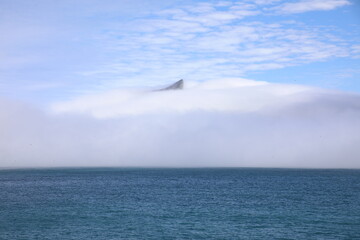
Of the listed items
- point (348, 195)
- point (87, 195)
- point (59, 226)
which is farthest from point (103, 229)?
point (348, 195)

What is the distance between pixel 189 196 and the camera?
399 ft

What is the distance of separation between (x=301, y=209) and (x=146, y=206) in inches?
1509

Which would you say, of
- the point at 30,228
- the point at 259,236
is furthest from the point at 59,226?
the point at 259,236

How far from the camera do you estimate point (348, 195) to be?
4941 inches

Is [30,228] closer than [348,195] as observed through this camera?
Yes

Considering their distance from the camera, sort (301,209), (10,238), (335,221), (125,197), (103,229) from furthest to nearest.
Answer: (125,197) → (301,209) → (335,221) → (103,229) → (10,238)

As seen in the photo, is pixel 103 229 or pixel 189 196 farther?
pixel 189 196

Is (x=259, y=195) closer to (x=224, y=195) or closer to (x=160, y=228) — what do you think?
(x=224, y=195)

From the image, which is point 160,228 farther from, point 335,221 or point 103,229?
point 335,221

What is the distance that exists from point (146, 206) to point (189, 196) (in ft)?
83.3

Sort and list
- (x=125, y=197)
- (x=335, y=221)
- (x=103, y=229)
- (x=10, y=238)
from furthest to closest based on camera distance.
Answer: (x=125, y=197)
(x=335, y=221)
(x=103, y=229)
(x=10, y=238)

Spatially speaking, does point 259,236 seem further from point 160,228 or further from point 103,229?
point 103,229

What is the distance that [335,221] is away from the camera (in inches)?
3127

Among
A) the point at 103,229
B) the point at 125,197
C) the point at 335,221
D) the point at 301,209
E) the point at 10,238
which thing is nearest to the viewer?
the point at 10,238
